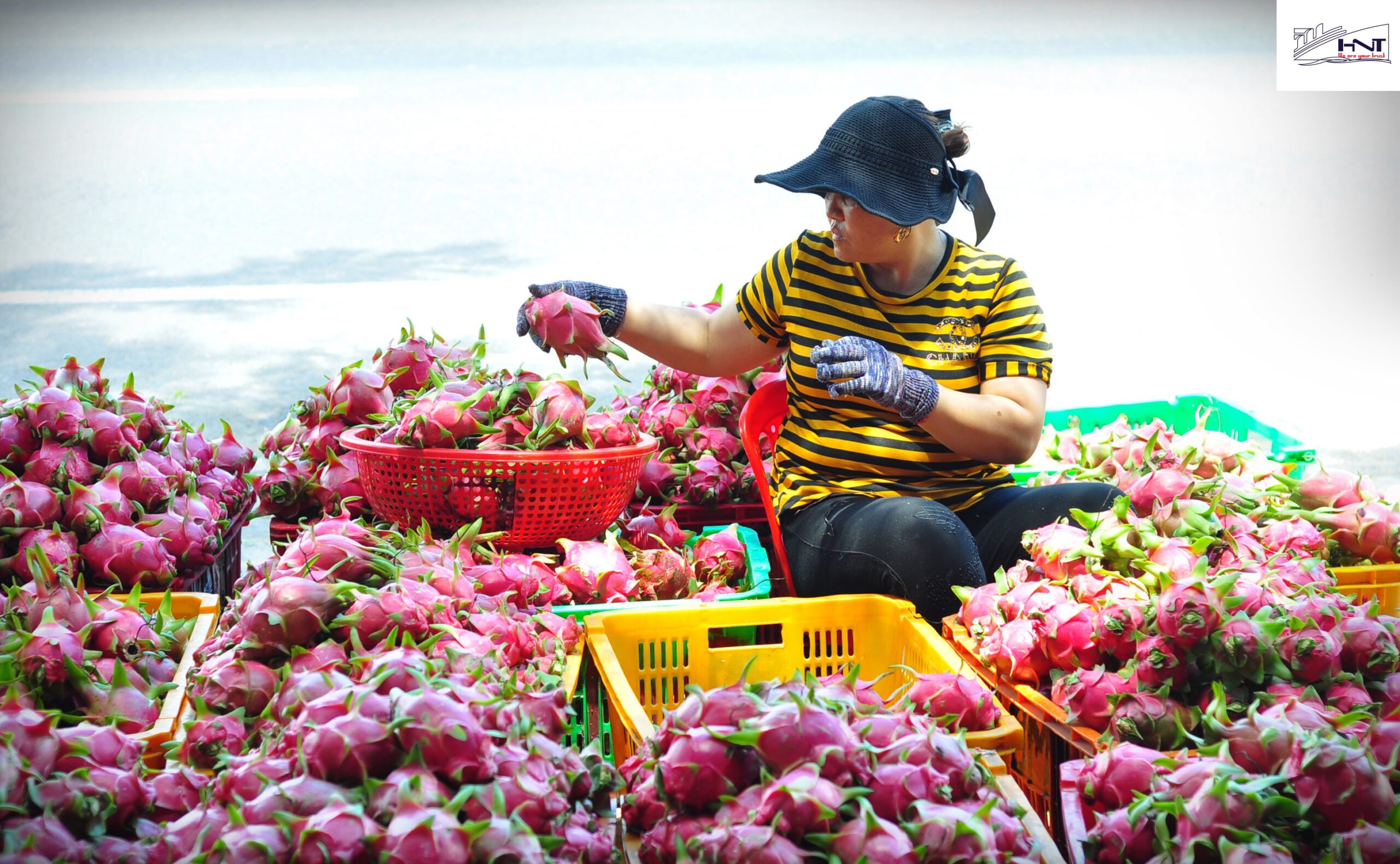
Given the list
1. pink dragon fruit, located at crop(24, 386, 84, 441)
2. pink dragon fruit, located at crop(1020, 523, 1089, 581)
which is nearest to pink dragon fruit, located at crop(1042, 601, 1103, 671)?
pink dragon fruit, located at crop(1020, 523, 1089, 581)

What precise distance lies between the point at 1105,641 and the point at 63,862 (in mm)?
1130

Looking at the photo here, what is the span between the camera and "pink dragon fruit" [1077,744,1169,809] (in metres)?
1.12

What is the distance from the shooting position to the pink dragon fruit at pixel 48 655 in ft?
4.33

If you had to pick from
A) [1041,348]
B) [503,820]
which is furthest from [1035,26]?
[503,820]

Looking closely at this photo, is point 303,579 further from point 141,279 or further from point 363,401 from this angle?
point 141,279

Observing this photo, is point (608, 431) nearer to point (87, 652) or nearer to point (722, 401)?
point (722, 401)

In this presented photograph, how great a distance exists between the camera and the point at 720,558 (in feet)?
7.20

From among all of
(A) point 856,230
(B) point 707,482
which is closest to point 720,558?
(B) point 707,482

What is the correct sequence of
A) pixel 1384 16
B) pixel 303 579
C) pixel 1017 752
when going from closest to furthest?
1. pixel 303 579
2. pixel 1017 752
3. pixel 1384 16

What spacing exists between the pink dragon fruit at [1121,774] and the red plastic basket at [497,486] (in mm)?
1035

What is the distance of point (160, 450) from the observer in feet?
7.38

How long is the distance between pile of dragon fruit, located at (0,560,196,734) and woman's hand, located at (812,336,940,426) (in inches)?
42.2

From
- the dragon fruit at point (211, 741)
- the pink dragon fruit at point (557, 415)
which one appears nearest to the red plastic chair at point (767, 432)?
the pink dragon fruit at point (557, 415)

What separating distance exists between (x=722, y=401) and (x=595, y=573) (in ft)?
2.39
